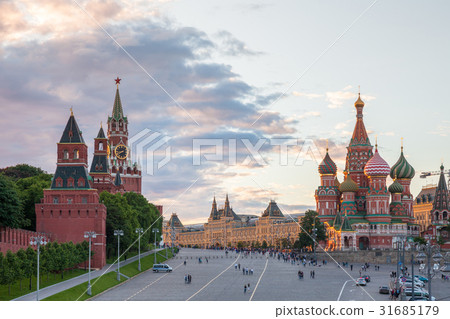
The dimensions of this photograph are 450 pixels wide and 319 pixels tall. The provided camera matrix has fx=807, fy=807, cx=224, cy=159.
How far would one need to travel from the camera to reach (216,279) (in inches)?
3467

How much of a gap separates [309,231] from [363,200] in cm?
1220

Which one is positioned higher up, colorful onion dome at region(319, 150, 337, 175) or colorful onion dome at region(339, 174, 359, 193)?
colorful onion dome at region(319, 150, 337, 175)

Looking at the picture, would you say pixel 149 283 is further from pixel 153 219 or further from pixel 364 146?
pixel 364 146

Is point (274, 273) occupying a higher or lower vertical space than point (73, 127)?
lower

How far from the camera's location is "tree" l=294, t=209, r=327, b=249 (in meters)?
147

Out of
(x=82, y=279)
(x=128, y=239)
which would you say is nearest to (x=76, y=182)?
(x=128, y=239)

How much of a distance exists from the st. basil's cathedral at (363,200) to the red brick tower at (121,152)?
165 feet

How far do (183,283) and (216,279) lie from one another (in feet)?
20.3

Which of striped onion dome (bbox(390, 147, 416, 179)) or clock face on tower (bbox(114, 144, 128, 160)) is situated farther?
clock face on tower (bbox(114, 144, 128, 160))

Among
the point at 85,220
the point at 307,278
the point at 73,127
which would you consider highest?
the point at 73,127

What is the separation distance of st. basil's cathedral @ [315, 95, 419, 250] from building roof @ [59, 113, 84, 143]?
62.6 metres

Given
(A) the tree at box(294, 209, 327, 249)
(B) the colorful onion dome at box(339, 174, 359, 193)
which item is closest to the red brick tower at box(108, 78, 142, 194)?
(A) the tree at box(294, 209, 327, 249)

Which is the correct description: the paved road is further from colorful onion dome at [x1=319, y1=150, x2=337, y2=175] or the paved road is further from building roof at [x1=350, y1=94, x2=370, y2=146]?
building roof at [x1=350, y1=94, x2=370, y2=146]

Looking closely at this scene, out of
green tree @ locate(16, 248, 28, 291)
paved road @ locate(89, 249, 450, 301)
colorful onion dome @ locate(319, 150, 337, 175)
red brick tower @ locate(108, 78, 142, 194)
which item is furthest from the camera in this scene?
red brick tower @ locate(108, 78, 142, 194)
